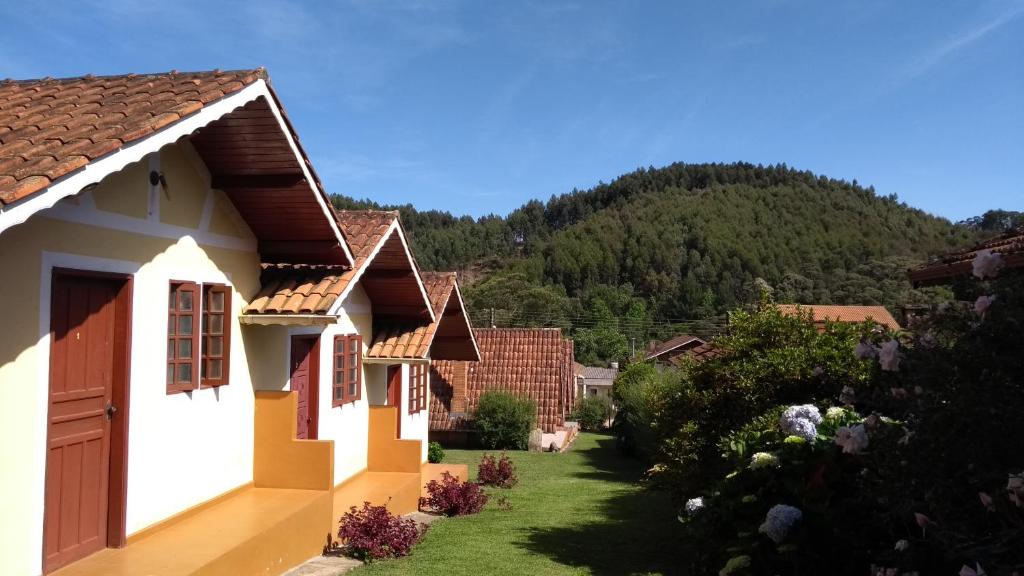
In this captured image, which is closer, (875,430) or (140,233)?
(875,430)

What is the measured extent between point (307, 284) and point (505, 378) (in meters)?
20.7

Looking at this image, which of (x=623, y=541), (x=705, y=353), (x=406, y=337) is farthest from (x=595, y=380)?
(x=623, y=541)

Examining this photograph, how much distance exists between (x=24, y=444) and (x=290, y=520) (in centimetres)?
292

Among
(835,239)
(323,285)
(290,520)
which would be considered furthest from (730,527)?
(835,239)

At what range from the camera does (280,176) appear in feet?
25.1

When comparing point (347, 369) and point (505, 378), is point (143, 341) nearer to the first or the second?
point (347, 369)

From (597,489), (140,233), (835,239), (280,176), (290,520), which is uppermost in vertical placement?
(835,239)

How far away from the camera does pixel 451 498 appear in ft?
40.4

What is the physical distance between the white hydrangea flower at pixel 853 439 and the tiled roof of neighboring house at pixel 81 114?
5.15 m

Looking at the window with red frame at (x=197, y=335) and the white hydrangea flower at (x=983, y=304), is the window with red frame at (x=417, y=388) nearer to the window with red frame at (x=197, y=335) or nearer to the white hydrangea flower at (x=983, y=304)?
the window with red frame at (x=197, y=335)

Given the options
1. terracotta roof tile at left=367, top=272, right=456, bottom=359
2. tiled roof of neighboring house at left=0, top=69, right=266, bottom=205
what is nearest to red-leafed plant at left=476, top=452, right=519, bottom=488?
terracotta roof tile at left=367, top=272, right=456, bottom=359

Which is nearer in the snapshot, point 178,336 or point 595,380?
point 178,336

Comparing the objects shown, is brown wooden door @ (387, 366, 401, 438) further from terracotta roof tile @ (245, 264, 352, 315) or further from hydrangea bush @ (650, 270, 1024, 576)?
terracotta roof tile @ (245, 264, 352, 315)

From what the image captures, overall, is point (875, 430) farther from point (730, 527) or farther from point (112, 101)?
point (112, 101)
